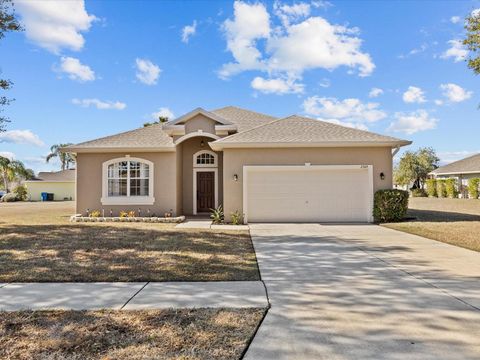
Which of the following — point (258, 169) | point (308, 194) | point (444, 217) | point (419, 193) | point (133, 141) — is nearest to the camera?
point (258, 169)

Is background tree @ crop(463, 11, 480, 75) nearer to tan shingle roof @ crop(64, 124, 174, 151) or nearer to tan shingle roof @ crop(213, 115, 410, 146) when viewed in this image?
tan shingle roof @ crop(213, 115, 410, 146)

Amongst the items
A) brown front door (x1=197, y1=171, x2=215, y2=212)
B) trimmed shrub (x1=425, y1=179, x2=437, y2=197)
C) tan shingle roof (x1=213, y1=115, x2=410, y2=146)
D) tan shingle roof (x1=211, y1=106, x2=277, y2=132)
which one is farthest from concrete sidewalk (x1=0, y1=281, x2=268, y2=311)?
trimmed shrub (x1=425, y1=179, x2=437, y2=197)

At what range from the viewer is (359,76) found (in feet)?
66.3

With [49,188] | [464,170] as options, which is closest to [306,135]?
[464,170]

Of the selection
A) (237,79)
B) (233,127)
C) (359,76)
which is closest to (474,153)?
(359,76)

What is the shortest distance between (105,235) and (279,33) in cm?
1243

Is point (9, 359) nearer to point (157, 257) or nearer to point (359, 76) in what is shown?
point (157, 257)

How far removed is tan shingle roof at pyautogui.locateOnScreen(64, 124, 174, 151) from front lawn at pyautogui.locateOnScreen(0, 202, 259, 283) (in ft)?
17.0

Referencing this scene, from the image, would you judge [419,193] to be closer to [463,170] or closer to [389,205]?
[463,170]

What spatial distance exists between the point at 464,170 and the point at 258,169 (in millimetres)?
30581

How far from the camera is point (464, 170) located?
3441 cm

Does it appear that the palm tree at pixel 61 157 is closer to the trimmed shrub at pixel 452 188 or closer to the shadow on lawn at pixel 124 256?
the shadow on lawn at pixel 124 256

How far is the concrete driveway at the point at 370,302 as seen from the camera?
10.6ft

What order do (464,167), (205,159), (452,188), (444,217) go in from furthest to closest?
(464,167) → (452,188) → (205,159) → (444,217)
